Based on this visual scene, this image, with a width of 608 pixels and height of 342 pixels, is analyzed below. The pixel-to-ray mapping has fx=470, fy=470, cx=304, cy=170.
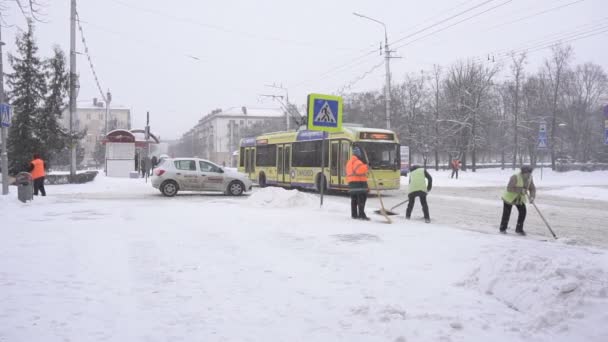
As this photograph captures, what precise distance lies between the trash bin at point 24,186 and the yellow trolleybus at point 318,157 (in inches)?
357

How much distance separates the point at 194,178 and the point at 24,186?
620 cm

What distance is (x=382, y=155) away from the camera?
18.9 metres

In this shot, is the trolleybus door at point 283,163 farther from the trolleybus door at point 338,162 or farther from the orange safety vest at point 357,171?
the orange safety vest at point 357,171

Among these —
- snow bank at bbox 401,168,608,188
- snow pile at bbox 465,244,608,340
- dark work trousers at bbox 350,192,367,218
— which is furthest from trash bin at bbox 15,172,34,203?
snow bank at bbox 401,168,608,188

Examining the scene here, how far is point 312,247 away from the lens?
743 centimetres

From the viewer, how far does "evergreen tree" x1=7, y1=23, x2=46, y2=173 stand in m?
22.2

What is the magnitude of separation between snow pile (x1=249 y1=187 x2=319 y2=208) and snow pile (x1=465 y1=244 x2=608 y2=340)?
830 cm

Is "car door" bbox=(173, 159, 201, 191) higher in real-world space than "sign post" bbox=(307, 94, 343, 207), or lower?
lower

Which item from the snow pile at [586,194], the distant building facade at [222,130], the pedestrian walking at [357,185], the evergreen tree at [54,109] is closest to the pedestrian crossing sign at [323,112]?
the pedestrian walking at [357,185]

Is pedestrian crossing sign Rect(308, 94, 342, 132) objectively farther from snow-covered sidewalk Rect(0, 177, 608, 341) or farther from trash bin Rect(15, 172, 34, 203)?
trash bin Rect(15, 172, 34, 203)

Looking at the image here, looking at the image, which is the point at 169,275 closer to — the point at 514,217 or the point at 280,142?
the point at 514,217

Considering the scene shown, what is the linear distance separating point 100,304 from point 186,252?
248cm

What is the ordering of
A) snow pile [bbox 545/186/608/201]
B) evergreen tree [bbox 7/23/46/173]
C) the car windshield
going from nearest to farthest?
the car windshield < snow pile [bbox 545/186/608/201] < evergreen tree [bbox 7/23/46/173]

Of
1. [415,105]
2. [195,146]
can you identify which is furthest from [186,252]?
[195,146]
